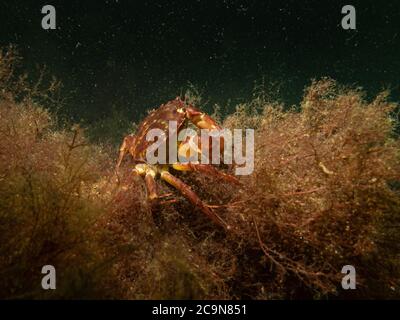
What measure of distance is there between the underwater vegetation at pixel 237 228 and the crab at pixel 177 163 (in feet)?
0.55

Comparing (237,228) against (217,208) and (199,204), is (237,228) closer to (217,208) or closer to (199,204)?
(217,208)

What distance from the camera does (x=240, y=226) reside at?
3570 millimetres

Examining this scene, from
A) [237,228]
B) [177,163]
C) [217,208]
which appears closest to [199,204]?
[217,208]

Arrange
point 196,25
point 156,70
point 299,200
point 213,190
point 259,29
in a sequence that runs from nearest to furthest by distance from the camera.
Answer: point 299,200
point 213,190
point 156,70
point 196,25
point 259,29

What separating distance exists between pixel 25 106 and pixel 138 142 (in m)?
3.42

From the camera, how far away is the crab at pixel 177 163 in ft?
11.8

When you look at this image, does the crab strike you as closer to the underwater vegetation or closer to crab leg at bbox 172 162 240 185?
crab leg at bbox 172 162 240 185

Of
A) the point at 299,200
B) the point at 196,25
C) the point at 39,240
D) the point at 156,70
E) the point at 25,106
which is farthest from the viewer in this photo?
the point at 196,25

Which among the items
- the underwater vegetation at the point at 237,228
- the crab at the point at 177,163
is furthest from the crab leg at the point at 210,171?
the underwater vegetation at the point at 237,228

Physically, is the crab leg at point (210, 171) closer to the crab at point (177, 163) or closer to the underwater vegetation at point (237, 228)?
the crab at point (177, 163)

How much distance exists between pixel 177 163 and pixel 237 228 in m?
1.20

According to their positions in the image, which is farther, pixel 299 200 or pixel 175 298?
pixel 299 200

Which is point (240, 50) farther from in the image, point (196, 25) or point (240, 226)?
point (240, 226)
